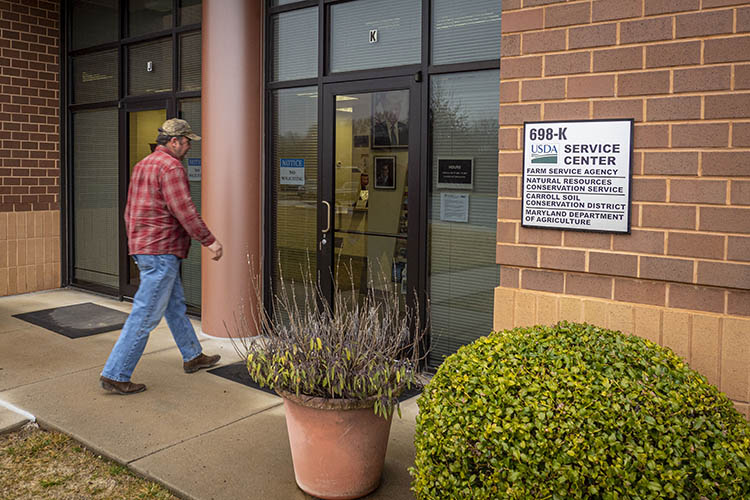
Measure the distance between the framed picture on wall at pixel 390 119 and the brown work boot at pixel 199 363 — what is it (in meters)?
2.29

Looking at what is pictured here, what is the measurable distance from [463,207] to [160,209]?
92.0 inches

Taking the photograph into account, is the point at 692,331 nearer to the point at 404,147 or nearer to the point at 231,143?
the point at 404,147

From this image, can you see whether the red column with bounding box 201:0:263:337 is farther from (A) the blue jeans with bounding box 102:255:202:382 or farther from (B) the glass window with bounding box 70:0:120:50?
(B) the glass window with bounding box 70:0:120:50

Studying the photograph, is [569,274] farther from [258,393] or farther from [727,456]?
[258,393]

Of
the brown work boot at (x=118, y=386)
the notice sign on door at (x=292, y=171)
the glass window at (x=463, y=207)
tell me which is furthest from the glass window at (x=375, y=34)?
the brown work boot at (x=118, y=386)

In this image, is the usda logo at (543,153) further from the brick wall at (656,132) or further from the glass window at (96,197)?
the glass window at (96,197)

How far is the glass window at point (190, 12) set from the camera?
779cm

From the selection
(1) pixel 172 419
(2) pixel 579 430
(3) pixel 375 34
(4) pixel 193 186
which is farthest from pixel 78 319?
(2) pixel 579 430

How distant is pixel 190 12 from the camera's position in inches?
311

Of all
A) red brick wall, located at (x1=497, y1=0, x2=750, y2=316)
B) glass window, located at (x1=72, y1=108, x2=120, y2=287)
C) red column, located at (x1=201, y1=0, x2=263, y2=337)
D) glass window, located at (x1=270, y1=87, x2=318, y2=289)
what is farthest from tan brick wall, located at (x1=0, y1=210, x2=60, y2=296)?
red brick wall, located at (x1=497, y1=0, x2=750, y2=316)

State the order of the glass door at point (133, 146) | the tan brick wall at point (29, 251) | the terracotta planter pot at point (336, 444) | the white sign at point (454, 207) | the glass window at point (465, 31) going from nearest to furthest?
the terracotta planter pot at point (336, 444)
the glass window at point (465, 31)
the white sign at point (454, 207)
the glass door at point (133, 146)
the tan brick wall at point (29, 251)

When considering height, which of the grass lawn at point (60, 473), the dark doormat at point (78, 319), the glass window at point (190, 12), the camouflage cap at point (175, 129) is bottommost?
the grass lawn at point (60, 473)

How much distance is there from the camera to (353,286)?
6.40 metres

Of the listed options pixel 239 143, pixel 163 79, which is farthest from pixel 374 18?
pixel 163 79
